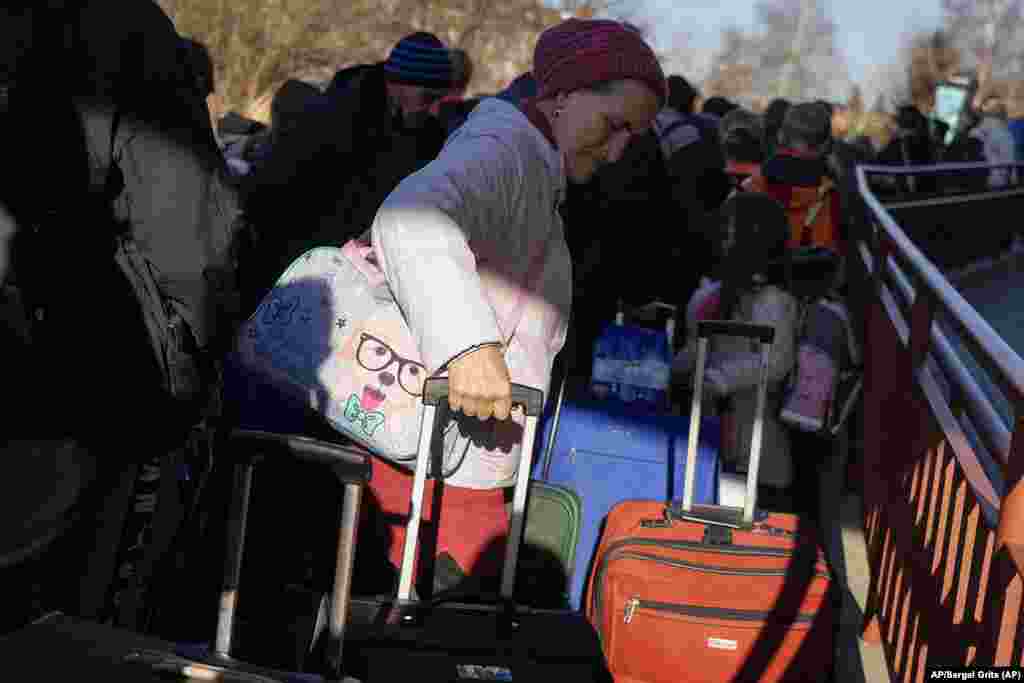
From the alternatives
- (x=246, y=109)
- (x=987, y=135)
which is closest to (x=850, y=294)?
(x=246, y=109)

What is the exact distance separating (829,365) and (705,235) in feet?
2.80

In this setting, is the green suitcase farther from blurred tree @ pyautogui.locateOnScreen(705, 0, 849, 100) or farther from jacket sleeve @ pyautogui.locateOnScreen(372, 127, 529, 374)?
blurred tree @ pyautogui.locateOnScreen(705, 0, 849, 100)

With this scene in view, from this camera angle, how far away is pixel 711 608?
146 inches

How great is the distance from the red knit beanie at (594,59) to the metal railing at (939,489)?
1055 millimetres

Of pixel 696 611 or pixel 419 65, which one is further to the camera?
pixel 419 65

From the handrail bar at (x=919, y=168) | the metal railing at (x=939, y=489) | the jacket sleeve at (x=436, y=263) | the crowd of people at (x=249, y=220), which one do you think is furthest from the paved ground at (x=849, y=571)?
the handrail bar at (x=919, y=168)

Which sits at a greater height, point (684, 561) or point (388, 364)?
point (388, 364)

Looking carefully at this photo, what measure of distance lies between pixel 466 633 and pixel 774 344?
3.15m

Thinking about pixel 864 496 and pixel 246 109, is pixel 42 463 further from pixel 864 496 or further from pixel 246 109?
pixel 246 109

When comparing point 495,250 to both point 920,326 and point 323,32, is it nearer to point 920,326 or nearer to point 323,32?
point 920,326

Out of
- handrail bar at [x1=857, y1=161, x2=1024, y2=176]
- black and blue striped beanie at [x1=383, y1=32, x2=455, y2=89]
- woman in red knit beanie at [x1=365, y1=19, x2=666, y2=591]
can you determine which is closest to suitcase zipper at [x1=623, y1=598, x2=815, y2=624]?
woman in red knit beanie at [x1=365, y1=19, x2=666, y2=591]

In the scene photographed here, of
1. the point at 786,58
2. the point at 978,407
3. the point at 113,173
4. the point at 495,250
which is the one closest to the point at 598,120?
the point at 495,250

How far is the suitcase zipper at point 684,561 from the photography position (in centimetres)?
377

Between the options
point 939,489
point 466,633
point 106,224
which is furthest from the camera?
point 939,489
